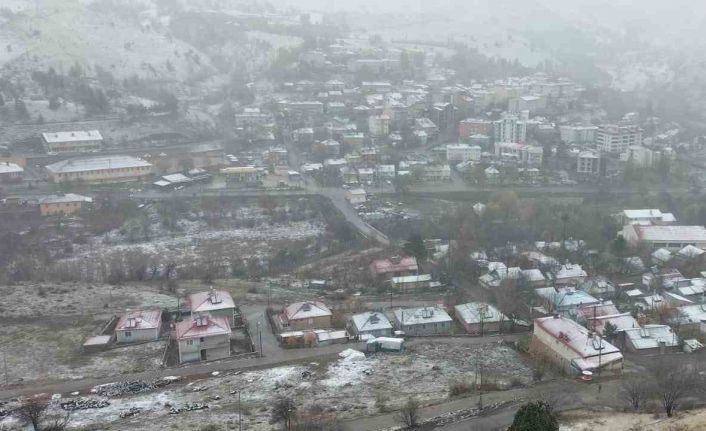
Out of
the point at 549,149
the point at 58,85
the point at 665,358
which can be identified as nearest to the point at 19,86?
the point at 58,85

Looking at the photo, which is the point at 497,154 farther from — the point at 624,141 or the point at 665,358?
the point at 665,358

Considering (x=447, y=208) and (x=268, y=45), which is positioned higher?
(x=268, y=45)

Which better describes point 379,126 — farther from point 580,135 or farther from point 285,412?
point 285,412

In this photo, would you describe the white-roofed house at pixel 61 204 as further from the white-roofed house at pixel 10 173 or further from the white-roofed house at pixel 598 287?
the white-roofed house at pixel 598 287

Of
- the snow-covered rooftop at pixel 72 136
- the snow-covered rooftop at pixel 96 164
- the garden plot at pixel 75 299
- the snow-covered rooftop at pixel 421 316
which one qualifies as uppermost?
the snow-covered rooftop at pixel 72 136

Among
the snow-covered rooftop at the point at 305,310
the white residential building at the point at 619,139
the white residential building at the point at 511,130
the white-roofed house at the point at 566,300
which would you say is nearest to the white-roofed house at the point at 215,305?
the snow-covered rooftop at the point at 305,310

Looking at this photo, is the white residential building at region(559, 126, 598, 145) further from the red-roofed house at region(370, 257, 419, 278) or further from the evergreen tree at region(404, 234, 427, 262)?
the red-roofed house at region(370, 257, 419, 278)
